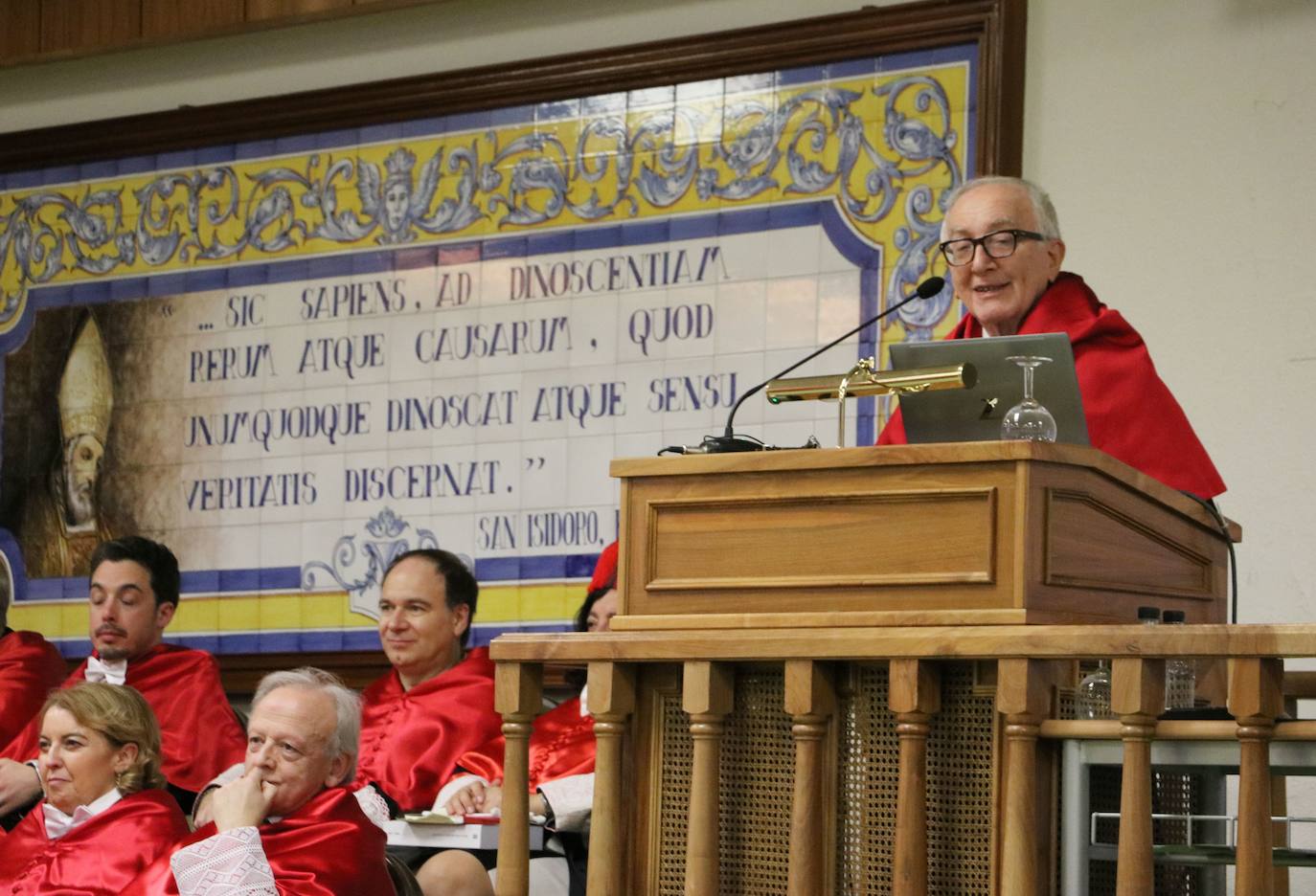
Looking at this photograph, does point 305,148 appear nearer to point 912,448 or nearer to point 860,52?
point 860,52

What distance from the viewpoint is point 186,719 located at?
543 centimetres

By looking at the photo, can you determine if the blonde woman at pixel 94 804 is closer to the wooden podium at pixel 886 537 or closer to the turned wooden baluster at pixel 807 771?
the wooden podium at pixel 886 537

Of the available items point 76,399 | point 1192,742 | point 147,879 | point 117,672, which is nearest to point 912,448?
point 1192,742

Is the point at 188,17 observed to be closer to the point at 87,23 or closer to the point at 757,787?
the point at 87,23

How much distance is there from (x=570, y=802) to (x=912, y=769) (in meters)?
A: 1.91

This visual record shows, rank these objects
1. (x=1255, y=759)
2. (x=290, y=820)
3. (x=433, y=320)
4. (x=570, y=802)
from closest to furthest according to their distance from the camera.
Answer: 1. (x=1255, y=759)
2. (x=290, y=820)
3. (x=570, y=802)
4. (x=433, y=320)

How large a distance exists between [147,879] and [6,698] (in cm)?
197

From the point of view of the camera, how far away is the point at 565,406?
5871 mm

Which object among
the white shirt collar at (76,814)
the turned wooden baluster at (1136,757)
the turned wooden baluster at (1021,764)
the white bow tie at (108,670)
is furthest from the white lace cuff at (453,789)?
the turned wooden baluster at (1136,757)

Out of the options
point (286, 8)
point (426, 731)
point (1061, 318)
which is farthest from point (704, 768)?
point (286, 8)

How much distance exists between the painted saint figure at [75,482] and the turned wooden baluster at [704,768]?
404 centimetres

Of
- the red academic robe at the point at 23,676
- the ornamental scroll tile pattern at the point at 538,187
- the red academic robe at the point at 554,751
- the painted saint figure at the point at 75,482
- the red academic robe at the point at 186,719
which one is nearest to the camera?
the red academic robe at the point at 554,751

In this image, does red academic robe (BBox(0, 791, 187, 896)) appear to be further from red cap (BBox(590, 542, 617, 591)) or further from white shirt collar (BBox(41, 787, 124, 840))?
red cap (BBox(590, 542, 617, 591))

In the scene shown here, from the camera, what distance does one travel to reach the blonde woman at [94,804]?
4203 millimetres
